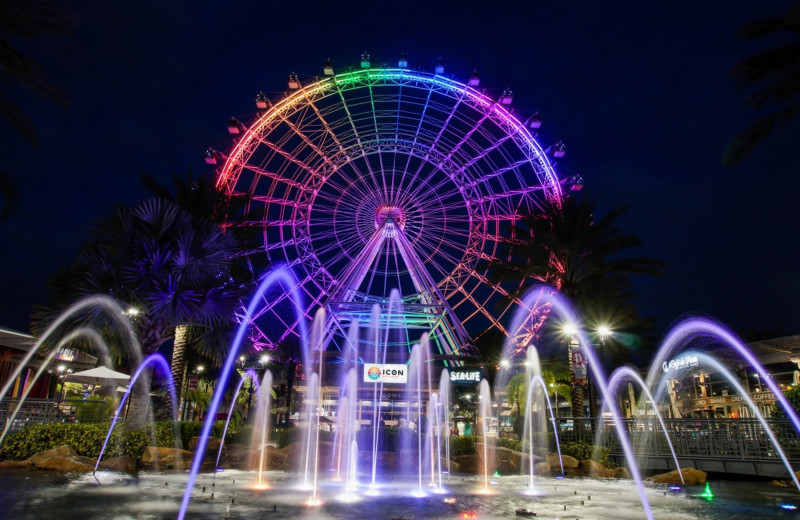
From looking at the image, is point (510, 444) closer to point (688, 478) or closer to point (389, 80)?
point (688, 478)

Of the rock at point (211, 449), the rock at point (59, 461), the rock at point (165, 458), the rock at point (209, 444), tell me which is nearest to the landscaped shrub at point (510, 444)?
the rock at point (211, 449)

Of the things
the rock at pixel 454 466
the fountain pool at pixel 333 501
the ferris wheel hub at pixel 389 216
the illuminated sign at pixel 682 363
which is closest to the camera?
the fountain pool at pixel 333 501

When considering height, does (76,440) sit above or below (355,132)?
below

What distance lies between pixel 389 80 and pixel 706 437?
23.1 meters

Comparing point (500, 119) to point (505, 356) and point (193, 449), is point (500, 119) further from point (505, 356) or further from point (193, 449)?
point (193, 449)

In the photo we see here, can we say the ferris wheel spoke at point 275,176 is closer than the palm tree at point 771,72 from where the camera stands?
No

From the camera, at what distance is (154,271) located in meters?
15.8

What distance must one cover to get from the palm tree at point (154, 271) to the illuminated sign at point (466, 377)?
575 inches

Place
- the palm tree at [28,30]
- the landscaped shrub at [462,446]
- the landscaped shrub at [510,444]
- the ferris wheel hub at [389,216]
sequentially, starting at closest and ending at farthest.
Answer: the palm tree at [28,30] → the landscaped shrub at [462,446] → the landscaped shrub at [510,444] → the ferris wheel hub at [389,216]

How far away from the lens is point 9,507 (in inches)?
295

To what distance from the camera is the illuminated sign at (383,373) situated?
89.4 ft

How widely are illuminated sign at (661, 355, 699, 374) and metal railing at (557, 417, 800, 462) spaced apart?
16.7m

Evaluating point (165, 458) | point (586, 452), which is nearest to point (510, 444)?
point (586, 452)

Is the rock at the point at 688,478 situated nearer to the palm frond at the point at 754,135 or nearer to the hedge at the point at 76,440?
the palm frond at the point at 754,135
